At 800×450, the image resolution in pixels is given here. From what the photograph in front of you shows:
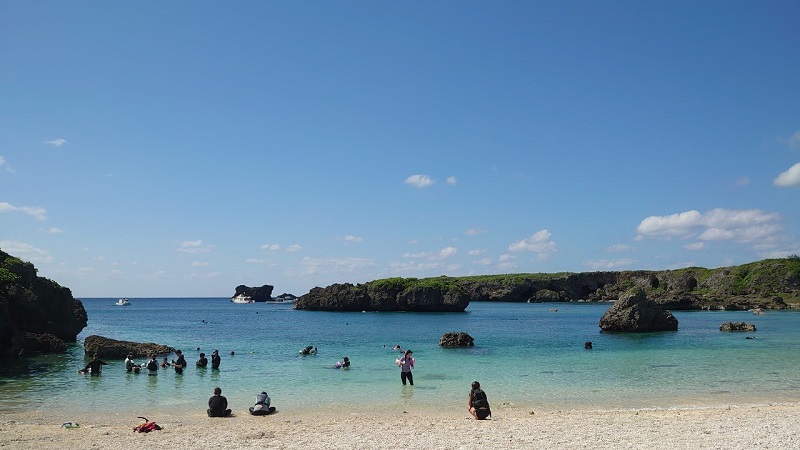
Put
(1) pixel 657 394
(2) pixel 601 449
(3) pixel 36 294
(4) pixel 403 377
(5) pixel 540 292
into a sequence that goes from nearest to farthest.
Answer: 1. (2) pixel 601 449
2. (1) pixel 657 394
3. (4) pixel 403 377
4. (3) pixel 36 294
5. (5) pixel 540 292

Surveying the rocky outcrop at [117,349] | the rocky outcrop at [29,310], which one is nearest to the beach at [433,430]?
the rocky outcrop at [117,349]

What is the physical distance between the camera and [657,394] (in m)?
23.1

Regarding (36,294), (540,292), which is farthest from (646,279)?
(36,294)

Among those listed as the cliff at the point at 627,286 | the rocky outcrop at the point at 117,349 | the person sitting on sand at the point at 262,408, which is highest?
the cliff at the point at 627,286

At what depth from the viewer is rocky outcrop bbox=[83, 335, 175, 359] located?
36031mm

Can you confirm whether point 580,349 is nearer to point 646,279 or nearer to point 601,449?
point 601,449

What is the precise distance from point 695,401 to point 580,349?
2016 cm

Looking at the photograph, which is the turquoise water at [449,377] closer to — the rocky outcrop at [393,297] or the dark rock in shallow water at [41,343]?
the dark rock in shallow water at [41,343]

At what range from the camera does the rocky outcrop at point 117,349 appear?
36031 mm

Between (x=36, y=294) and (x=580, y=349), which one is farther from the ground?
(x=36, y=294)

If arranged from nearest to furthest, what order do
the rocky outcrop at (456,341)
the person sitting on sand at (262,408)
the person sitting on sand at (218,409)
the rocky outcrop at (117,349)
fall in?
1. the person sitting on sand at (218,409)
2. the person sitting on sand at (262,408)
3. the rocky outcrop at (117,349)
4. the rocky outcrop at (456,341)

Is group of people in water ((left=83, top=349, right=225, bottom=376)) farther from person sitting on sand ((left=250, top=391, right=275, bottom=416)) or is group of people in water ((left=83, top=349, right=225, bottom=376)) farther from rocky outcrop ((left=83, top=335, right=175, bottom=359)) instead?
person sitting on sand ((left=250, top=391, right=275, bottom=416))

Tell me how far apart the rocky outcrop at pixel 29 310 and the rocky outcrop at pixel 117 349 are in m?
3.87

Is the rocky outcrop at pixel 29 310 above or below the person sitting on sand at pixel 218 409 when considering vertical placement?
above
